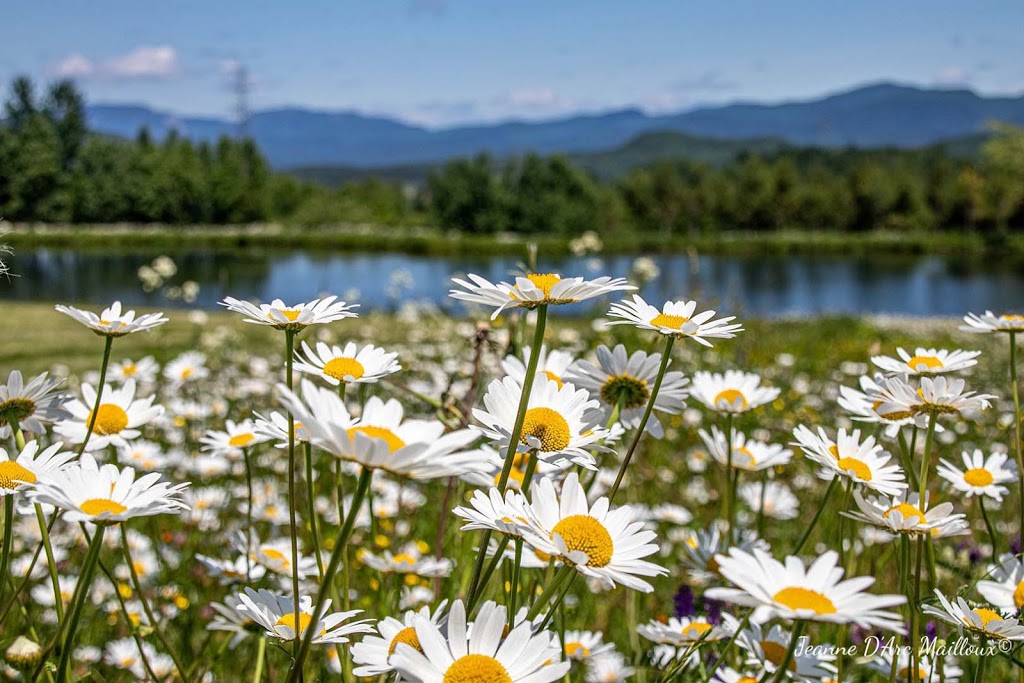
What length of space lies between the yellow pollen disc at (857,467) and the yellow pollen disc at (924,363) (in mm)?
147

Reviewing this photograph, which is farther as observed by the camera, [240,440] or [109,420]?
[240,440]

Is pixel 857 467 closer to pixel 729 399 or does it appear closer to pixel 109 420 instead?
pixel 729 399

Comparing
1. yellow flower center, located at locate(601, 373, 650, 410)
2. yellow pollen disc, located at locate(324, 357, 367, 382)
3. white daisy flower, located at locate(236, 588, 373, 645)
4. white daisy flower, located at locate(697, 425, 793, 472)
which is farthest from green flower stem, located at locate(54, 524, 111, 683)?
white daisy flower, located at locate(697, 425, 793, 472)

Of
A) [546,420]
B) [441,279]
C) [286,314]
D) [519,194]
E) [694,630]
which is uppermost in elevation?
[519,194]

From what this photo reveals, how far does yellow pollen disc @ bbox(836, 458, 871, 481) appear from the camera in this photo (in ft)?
2.86

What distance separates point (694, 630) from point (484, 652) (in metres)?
0.53

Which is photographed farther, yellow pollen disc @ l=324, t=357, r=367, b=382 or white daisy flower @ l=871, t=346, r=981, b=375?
white daisy flower @ l=871, t=346, r=981, b=375

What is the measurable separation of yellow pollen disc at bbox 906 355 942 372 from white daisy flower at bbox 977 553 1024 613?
226mm

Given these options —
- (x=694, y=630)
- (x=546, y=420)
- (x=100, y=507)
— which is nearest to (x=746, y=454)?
(x=694, y=630)

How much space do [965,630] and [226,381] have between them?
4045 millimetres

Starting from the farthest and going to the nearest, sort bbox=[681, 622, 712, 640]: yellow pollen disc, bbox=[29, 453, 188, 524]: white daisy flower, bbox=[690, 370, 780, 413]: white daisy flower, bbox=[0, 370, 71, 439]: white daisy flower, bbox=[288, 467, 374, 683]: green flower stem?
1. bbox=[690, 370, 780, 413]: white daisy flower
2. bbox=[681, 622, 712, 640]: yellow pollen disc
3. bbox=[0, 370, 71, 439]: white daisy flower
4. bbox=[29, 453, 188, 524]: white daisy flower
5. bbox=[288, 467, 374, 683]: green flower stem

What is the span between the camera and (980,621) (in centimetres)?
77

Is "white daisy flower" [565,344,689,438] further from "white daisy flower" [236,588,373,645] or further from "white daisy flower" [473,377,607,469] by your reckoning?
"white daisy flower" [236,588,373,645]

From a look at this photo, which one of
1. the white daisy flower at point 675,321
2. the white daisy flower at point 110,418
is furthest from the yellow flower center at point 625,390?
the white daisy flower at point 110,418
